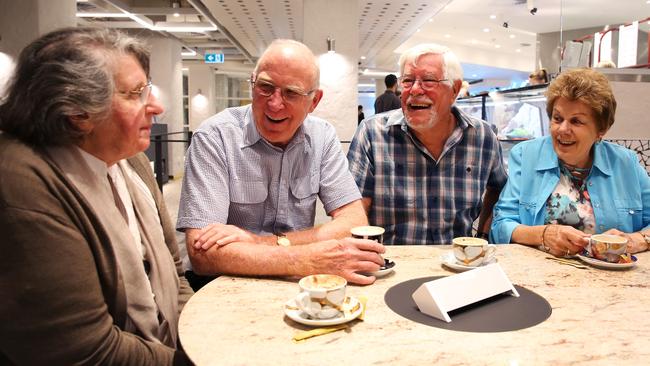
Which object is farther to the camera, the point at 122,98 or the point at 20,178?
the point at 122,98

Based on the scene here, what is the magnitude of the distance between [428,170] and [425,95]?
0.36 meters

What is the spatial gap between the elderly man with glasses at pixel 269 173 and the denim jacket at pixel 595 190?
68 cm

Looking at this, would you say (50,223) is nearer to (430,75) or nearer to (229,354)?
(229,354)

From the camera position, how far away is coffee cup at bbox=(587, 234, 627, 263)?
167cm

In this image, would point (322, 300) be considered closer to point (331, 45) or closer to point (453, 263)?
point (453, 263)

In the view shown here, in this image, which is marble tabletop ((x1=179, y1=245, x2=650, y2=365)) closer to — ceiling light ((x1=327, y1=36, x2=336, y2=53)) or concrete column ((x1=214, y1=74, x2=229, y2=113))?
ceiling light ((x1=327, y1=36, x2=336, y2=53))

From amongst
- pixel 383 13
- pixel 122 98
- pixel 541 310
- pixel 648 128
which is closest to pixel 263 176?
pixel 122 98

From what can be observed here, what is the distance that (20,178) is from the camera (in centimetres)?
103

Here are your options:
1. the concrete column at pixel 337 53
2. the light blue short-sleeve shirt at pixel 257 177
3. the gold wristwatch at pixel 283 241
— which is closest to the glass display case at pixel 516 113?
the light blue short-sleeve shirt at pixel 257 177

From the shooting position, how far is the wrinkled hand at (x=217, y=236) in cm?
164

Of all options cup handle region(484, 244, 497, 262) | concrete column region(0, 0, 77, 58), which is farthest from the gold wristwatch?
concrete column region(0, 0, 77, 58)

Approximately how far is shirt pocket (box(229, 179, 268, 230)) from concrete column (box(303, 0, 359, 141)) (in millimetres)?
5809

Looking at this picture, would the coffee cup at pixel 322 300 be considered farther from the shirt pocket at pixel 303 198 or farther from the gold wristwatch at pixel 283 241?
the shirt pocket at pixel 303 198

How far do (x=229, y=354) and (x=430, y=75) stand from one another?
1.69 metres
